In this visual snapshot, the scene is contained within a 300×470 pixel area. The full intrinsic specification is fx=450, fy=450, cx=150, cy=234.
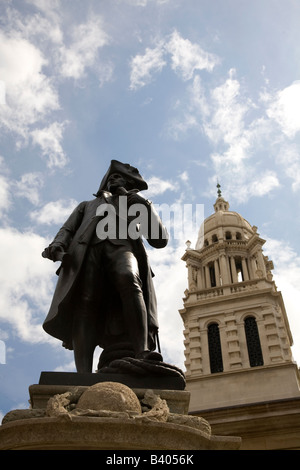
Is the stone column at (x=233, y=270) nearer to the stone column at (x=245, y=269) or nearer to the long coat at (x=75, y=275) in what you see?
the stone column at (x=245, y=269)

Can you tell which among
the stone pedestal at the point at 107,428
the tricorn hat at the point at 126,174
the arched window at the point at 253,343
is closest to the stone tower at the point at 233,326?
the arched window at the point at 253,343

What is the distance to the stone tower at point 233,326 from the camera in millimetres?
29250

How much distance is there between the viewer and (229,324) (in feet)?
109

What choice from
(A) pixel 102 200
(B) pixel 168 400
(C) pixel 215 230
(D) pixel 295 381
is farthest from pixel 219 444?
(C) pixel 215 230

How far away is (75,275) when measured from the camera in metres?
4.29

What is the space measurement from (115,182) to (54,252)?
1436mm

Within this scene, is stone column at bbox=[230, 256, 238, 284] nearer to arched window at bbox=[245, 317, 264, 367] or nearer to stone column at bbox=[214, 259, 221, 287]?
stone column at bbox=[214, 259, 221, 287]

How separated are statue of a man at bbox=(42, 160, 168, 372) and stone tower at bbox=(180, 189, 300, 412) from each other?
25.1 metres

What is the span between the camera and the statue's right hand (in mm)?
4464

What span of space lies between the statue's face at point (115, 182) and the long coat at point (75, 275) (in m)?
0.38

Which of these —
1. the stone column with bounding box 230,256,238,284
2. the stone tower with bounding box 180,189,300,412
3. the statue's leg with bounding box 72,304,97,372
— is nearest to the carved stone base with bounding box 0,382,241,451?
the statue's leg with bounding box 72,304,97,372

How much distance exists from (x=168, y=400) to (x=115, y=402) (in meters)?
0.68

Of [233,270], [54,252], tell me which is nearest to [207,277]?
[233,270]
